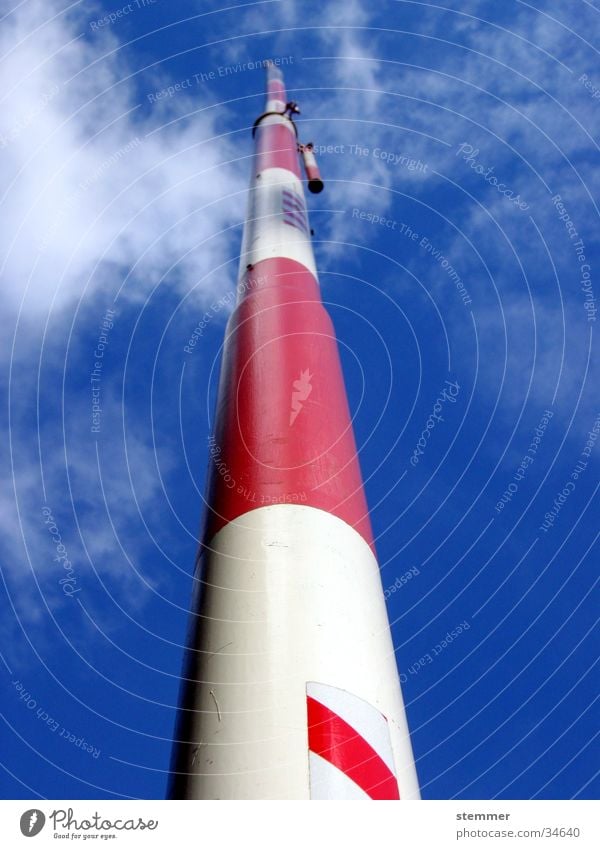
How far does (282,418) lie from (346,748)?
212cm

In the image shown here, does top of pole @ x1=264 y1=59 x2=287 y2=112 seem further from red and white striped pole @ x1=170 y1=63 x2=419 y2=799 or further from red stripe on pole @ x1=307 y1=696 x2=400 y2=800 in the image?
red stripe on pole @ x1=307 y1=696 x2=400 y2=800

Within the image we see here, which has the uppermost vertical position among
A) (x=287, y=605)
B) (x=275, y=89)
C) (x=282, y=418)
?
(x=275, y=89)

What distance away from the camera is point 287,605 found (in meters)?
4.00

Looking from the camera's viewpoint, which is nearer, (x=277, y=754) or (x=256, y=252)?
(x=277, y=754)

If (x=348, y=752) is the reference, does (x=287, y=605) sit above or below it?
above

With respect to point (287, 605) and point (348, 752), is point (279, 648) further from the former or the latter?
point (348, 752)

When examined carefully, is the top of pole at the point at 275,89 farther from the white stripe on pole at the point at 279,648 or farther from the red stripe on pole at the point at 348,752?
Result: the red stripe on pole at the point at 348,752

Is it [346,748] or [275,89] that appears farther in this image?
[275,89]

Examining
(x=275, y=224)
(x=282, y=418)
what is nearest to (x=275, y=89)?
(x=275, y=224)

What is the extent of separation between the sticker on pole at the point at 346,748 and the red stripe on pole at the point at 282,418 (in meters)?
1.20

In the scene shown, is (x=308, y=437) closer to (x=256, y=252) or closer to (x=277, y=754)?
(x=277, y=754)

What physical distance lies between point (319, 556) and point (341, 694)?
2.64 feet
